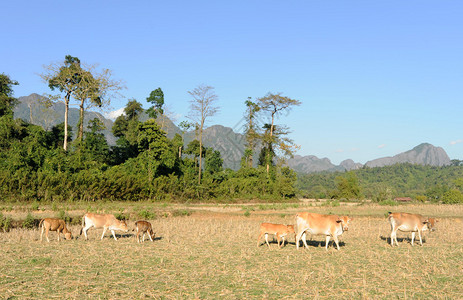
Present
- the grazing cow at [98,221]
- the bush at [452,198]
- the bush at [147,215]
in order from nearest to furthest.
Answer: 1. the grazing cow at [98,221]
2. the bush at [147,215]
3. the bush at [452,198]

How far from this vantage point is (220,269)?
11.4 m

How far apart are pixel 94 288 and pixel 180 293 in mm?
2051

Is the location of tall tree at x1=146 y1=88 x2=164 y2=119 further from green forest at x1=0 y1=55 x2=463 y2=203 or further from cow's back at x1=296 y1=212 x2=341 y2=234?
cow's back at x1=296 y1=212 x2=341 y2=234

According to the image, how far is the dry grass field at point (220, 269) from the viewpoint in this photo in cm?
909

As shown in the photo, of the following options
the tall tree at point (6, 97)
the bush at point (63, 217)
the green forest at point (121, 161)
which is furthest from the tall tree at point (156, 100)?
the bush at point (63, 217)

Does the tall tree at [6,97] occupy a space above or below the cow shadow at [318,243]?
above

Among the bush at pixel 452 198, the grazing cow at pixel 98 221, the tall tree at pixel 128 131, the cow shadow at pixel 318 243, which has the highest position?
the tall tree at pixel 128 131

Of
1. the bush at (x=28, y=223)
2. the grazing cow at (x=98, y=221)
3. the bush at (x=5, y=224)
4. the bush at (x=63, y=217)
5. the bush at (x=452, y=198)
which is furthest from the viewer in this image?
the bush at (x=452, y=198)

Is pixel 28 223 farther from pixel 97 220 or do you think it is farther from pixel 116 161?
pixel 116 161

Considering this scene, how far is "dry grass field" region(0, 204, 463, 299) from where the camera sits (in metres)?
9.09

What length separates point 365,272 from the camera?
1114 cm

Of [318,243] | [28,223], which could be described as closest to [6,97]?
[28,223]

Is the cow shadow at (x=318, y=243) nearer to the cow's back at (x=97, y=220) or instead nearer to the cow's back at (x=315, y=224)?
the cow's back at (x=315, y=224)

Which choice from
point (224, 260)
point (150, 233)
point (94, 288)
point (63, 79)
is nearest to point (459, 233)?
point (224, 260)
